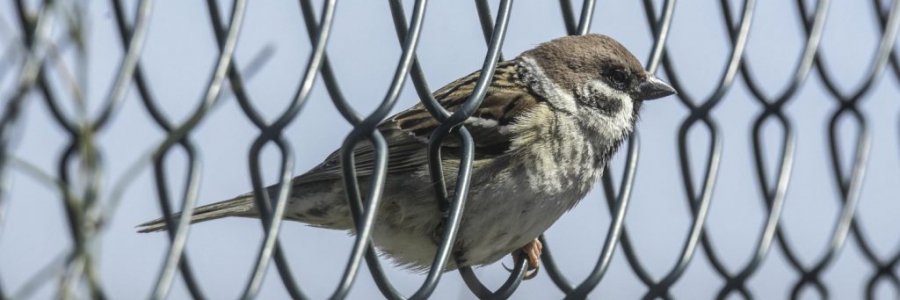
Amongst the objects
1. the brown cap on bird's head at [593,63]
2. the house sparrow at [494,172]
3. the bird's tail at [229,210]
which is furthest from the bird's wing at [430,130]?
the brown cap on bird's head at [593,63]

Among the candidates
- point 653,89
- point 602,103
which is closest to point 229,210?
point 602,103

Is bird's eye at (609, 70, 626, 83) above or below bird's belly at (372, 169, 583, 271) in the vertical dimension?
above

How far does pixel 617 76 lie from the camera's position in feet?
10.3

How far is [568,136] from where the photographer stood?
9.18ft

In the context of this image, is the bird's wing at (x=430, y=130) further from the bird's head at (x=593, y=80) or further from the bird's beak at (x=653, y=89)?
the bird's beak at (x=653, y=89)

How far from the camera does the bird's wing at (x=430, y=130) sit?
267 cm

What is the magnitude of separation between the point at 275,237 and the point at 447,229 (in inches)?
12.7

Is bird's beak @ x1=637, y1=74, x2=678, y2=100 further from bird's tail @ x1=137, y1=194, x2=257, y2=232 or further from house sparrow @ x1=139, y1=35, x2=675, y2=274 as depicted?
bird's tail @ x1=137, y1=194, x2=257, y2=232

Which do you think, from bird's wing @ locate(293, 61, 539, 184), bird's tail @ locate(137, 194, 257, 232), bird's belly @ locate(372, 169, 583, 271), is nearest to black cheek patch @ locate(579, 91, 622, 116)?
bird's wing @ locate(293, 61, 539, 184)

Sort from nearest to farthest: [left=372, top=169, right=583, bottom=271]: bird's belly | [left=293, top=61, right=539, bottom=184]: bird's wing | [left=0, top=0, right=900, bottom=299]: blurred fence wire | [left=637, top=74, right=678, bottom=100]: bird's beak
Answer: [left=0, top=0, right=900, bottom=299]: blurred fence wire < [left=372, top=169, right=583, bottom=271]: bird's belly < [left=293, top=61, right=539, bottom=184]: bird's wing < [left=637, top=74, right=678, bottom=100]: bird's beak

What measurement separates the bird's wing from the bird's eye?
0.33m

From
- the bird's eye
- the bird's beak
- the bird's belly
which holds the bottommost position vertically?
the bird's belly

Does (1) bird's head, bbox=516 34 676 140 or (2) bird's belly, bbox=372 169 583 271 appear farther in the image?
(1) bird's head, bbox=516 34 676 140

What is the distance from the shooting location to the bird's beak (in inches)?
116
